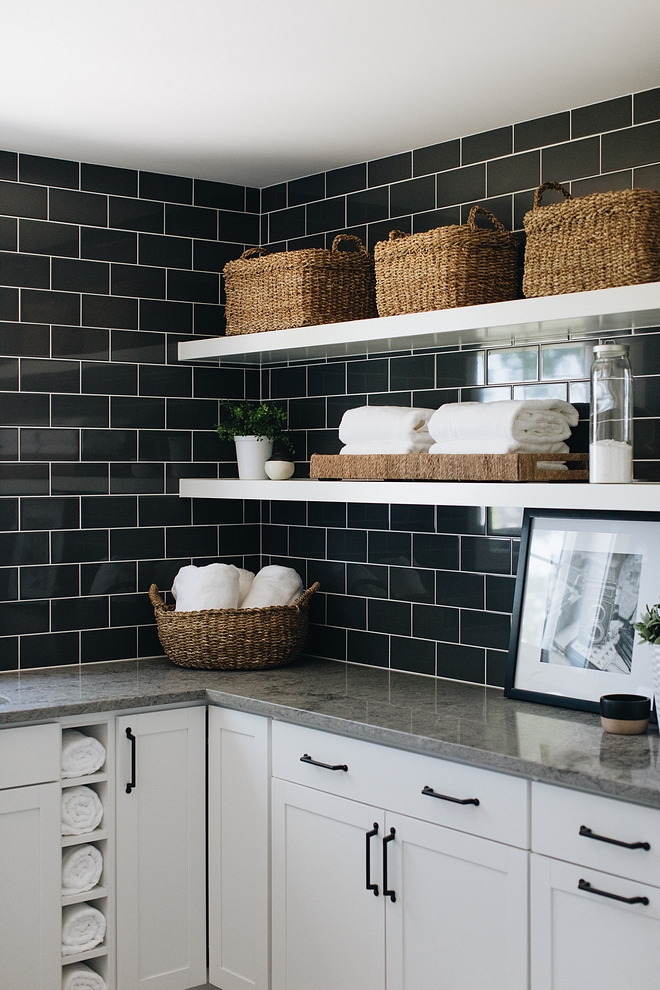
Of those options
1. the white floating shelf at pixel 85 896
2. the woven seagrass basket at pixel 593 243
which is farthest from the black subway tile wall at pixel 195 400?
the white floating shelf at pixel 85 896

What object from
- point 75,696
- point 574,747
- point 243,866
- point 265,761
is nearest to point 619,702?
point 574,747

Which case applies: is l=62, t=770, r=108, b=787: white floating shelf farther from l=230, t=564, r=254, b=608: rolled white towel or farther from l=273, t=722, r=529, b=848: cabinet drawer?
l=230, t=564, r=254, b=608: rolled white towel

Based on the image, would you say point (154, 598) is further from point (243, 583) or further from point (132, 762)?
point (132, 762)

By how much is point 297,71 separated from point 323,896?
2100 millimetres

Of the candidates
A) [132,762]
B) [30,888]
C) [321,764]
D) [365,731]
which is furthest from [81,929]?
[365,731]

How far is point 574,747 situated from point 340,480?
1111 mm

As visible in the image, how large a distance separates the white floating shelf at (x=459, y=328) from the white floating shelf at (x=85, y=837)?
1.50 meters

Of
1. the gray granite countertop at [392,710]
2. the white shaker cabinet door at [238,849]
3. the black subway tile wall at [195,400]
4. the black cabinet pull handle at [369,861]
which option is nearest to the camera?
the gray granite countertop at [392,710]

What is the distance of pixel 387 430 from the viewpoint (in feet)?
9.86

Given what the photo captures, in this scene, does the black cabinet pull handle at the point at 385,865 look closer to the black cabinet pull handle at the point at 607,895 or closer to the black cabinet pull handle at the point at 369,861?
the black cabinet pull handle at the point at 369,861

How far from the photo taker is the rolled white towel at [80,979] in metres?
2.86

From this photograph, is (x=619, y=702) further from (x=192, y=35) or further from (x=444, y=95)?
(x=192, y=35)

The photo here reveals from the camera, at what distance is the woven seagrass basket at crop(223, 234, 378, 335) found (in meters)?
3.20

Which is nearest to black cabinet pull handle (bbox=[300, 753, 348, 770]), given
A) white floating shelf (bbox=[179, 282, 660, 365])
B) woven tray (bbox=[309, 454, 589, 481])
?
woven tray (bbox=[309, 454, 589, 481])
